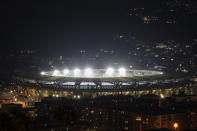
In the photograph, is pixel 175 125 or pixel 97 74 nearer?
pixel 175 125

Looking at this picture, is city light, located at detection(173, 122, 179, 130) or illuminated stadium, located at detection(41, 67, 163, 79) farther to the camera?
illuminated stadium, located at detection(41, 67, 163, 79)

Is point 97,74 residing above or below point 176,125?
above

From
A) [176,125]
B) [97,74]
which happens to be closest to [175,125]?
[176,125]

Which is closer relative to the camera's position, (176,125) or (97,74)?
(176,125)

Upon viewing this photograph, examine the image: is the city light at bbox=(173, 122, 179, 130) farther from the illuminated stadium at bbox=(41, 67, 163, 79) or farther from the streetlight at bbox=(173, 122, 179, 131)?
the illuminated stadium at bbox=(41, 67, 163, 79)

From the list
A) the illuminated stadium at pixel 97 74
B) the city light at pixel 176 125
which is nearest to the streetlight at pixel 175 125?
the city light at pixel 176 125

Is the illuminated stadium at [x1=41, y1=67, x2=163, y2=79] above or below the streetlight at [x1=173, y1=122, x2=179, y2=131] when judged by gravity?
above

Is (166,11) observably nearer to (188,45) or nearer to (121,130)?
(188,45)

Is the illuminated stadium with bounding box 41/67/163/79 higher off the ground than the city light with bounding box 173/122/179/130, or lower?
higher

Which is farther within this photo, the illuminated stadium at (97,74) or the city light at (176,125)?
the illuminated stadium at (97,74)

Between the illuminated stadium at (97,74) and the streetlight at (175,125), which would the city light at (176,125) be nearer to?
the streetlight at (175,125)

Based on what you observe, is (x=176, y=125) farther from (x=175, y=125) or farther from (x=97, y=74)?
(x=97, y=74)

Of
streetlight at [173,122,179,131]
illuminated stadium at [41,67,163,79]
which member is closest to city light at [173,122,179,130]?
streetlight at [173,122,179,131]
